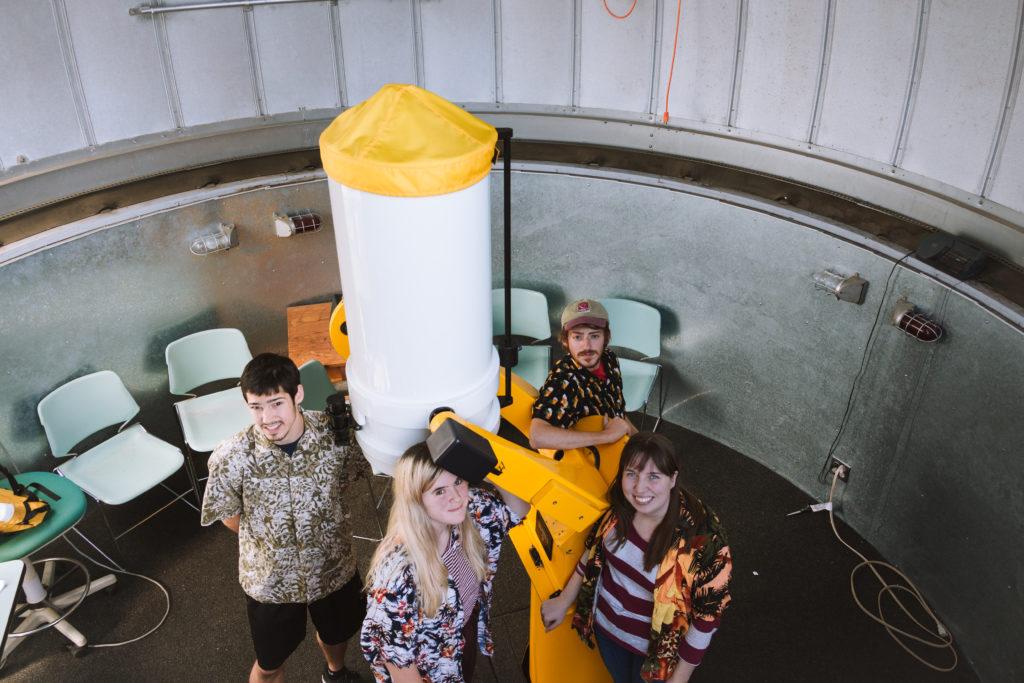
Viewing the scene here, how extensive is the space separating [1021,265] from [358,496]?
12.5 ft

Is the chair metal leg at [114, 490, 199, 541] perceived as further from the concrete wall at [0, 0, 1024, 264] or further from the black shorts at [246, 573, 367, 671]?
the concrete wall at [0, 0, 1024, 264]

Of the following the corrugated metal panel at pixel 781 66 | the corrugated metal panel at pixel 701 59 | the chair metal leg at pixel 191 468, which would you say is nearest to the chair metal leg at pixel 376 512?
the chair metal leg at pixel 191 468

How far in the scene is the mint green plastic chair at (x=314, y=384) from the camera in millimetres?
4344

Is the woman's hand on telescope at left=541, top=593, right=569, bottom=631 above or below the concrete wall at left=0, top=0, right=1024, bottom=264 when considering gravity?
below

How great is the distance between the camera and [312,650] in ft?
12.1

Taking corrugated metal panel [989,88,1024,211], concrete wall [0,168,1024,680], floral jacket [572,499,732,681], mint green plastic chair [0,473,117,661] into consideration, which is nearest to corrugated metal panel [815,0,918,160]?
corrugated metal panel [989,88,1024,211]

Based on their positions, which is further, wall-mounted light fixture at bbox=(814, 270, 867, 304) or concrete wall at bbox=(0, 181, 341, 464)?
concrete wall at bbox=(0, 181, 341, 464)

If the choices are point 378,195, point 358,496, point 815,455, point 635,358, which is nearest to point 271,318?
point 358,496

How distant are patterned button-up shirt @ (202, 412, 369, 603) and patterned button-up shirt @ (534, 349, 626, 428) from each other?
73cm

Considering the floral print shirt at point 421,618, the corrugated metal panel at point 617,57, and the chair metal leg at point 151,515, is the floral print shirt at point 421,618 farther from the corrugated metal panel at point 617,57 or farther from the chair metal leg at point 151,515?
the corrugated metal panel at point 617,57

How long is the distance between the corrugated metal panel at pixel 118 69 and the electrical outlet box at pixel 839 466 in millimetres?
4660

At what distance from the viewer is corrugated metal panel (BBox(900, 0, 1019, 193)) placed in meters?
3.77

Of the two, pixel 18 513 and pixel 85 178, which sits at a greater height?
pixel 85 178

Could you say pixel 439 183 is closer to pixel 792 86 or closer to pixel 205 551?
pixel 205 551
